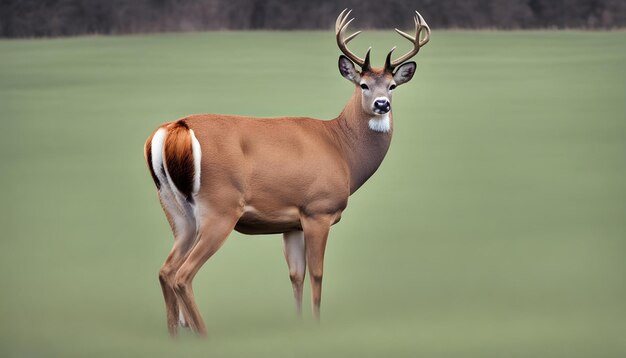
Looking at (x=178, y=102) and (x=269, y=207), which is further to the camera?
(x=178, y=102)

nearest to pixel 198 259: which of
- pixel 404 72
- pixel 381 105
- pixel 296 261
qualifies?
pixel 296 261

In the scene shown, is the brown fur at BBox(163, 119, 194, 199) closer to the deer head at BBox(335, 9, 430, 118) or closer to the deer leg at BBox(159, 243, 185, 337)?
the deer leg at BBox(159, 243, 185, 337)

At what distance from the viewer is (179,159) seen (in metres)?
7.86

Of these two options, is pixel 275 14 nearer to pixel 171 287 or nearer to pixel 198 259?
pixel 171 287

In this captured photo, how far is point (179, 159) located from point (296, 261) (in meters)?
1.21

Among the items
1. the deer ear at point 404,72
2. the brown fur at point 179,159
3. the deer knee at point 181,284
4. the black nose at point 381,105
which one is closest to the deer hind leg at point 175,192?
the brown fur at point 179,159

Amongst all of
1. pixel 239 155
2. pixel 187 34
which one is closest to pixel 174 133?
pixel 239 155

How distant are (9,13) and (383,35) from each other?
8.29 metres

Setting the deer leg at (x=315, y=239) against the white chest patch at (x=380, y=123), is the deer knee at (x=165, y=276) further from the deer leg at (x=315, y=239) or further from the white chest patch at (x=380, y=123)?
the white chest patch at (x=380, y=123)

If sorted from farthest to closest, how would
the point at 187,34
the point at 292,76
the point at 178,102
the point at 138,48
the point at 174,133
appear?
1. the point at 187,34
2. the point at 138,48
3. the point at 292,76
4. the point at 178,102
5. the point at 174,133

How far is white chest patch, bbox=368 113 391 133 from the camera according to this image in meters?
9.08

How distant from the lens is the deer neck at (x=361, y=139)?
9031mm

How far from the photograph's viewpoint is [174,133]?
7902 millimetres

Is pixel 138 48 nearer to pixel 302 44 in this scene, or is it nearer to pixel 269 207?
pixel 302 44
